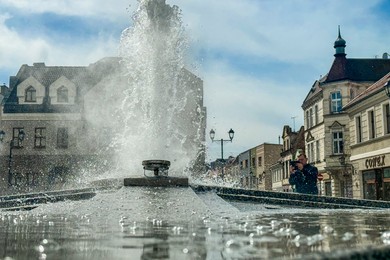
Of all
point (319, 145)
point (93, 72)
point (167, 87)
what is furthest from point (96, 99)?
point (167, 87)

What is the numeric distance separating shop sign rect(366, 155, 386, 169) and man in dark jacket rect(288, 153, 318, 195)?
1678 cm

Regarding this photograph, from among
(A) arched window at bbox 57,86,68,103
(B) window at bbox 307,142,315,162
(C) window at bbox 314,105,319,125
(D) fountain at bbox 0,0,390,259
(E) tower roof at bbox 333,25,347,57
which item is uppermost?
(E) tower roof at bbox 333,25,347,57

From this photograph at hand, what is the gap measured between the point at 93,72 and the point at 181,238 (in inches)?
1986

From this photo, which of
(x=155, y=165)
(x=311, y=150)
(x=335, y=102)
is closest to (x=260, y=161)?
(x=311, y=150)

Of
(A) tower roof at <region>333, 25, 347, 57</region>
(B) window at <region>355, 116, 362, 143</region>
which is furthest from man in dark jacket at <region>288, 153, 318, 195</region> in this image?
(A) tower roof at <region>333, 25, 347, 57</region>

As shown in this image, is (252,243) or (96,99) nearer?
(252,243)

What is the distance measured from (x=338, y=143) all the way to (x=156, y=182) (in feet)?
118

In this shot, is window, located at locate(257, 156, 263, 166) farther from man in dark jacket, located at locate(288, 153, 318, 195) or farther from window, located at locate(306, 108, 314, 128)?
man in dark jacket, located at locate(288, 153, 318, 195)

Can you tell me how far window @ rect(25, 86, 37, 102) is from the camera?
49.8 metres

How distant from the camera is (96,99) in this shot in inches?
1927

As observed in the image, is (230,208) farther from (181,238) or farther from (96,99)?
(96,99)

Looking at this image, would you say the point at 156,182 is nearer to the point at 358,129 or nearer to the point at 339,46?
the point at 358,129

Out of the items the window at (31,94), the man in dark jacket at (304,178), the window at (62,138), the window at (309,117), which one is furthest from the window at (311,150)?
the man in dark jacket at (304,178)

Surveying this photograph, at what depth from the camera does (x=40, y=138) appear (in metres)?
48.4
